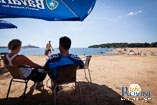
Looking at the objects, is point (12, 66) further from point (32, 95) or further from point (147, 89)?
point (147, 89)

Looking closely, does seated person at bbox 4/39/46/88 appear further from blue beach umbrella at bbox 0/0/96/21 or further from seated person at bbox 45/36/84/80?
blue beach umbrella at bbox 0/0/96/21

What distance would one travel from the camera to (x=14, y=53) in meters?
3.46

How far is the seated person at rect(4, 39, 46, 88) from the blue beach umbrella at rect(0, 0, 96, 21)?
2.54ft

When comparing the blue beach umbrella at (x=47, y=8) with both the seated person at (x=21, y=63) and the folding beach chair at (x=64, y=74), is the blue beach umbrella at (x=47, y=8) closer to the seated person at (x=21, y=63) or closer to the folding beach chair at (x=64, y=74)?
the seated person at (x=21, y=63)

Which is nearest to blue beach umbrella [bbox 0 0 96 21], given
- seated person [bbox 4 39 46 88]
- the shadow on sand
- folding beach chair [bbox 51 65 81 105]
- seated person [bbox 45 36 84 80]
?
seated person [bbox 45 36 84 80]

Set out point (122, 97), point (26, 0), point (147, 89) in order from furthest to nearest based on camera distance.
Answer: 1. point (147, 89)
2. point (122, 97)
3. point (26, 0)

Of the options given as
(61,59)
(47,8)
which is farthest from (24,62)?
(47,8)

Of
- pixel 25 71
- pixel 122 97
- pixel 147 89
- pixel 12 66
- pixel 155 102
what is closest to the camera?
pixel 12 66

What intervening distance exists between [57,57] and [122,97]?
7.37 ft

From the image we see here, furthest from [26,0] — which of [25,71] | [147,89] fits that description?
[147,89]

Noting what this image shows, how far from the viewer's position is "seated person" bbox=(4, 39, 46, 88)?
333 centimetres

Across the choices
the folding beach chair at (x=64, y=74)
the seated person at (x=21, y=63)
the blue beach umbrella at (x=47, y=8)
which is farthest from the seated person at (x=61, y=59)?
the blue beach umbrella at (x=47, y=8)

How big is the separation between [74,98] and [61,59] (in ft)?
4.82

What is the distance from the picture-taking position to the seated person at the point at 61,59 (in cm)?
325
